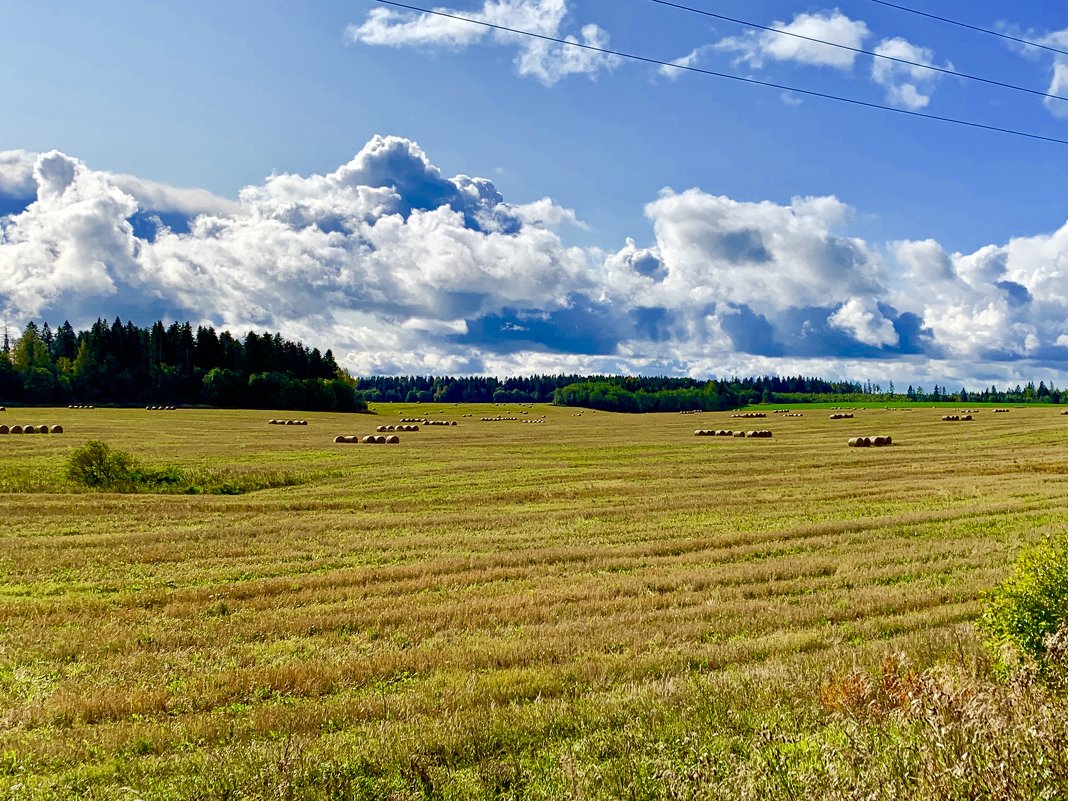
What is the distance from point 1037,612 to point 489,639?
6465 millimetres

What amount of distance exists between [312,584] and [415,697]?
242 inches

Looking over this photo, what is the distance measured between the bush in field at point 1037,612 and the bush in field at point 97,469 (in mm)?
28814

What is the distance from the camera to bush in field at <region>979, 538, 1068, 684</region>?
695 centimetres

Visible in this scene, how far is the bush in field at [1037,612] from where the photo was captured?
22.8 ft

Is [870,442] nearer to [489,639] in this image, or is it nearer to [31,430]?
[489,639]

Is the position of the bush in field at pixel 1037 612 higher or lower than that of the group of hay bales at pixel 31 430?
higher

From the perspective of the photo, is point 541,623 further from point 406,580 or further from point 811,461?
point 811,461

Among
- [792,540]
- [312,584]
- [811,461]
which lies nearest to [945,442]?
[811,461]

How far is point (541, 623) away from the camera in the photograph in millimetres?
11133

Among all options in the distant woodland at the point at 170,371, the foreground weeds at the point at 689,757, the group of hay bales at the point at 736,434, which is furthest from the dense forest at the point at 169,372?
the foreground weeds at the point at 689,757

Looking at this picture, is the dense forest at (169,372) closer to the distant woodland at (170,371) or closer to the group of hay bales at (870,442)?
the distant woodland at (170,371)

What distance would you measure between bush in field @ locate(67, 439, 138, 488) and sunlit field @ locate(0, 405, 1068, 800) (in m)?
2.12

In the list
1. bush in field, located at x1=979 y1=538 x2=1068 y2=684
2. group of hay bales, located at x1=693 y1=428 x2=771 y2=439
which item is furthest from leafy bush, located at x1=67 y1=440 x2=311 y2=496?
group of hay bales, located at x1=693 y1=428 x2=771 y2=439

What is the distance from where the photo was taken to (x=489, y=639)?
10.3 meters
